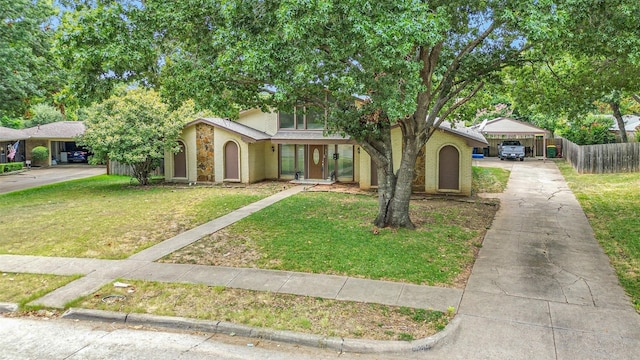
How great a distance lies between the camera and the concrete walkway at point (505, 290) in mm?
5953

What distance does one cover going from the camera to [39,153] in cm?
3366

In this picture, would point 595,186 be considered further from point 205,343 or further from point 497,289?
point 205,343

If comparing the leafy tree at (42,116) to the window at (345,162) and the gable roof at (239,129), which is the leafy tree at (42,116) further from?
the window at (345,162)

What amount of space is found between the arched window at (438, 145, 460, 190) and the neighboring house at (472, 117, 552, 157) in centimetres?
1209

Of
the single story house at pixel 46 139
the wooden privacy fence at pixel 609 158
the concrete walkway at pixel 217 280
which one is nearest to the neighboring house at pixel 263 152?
the wooden privacy fence at pixel 609 158

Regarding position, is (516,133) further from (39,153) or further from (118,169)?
(39,153)

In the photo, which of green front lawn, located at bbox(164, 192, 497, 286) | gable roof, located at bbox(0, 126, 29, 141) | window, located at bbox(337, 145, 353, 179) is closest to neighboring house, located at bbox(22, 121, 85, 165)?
gable roof, located at bbox(0, 126, 29, 141)

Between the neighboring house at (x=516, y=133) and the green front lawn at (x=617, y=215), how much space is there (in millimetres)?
8564

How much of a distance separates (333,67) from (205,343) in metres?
6.36

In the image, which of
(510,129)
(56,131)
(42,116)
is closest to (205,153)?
(56,131)

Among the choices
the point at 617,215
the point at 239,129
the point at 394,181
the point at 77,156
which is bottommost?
the point at 617,215

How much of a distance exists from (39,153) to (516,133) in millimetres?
35353

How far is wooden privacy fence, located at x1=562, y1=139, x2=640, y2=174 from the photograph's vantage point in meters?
23.2

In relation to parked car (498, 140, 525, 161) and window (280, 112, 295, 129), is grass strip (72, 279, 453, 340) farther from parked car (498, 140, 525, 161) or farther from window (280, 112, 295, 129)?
parked car (498, 140, 525, 161)
